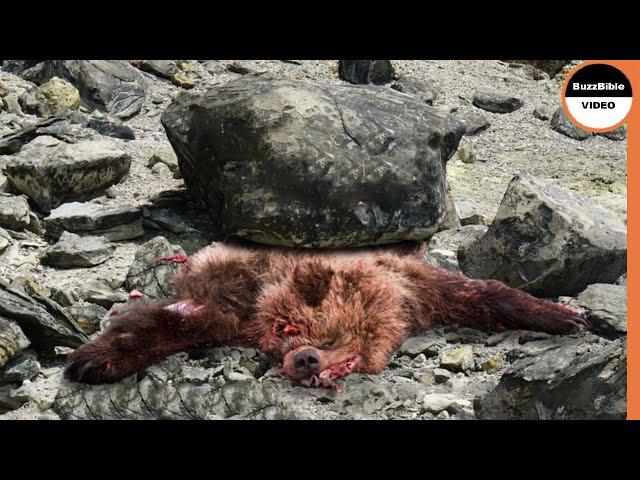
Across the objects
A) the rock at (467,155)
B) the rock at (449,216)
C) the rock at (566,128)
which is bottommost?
the rock at (449,216)

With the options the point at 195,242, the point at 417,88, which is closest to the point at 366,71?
the point at 417,88

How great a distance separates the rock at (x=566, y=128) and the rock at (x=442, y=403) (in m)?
3.85

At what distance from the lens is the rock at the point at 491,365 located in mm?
5230

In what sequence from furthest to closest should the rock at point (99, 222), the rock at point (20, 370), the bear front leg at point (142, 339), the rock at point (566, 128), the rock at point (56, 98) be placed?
the rock at point (566, 128), the rock at point (56, 98), the rock at point (99, 222), the bear front leg at point (142, 339), the rock at point (20, 370)

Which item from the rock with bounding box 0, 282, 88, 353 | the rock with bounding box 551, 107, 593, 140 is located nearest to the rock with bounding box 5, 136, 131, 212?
the rock with bounding box 0, 282, 88, 353

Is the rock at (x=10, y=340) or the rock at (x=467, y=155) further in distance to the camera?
the rock at (x=467, y=155)

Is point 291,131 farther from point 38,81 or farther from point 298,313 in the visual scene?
point 38,81

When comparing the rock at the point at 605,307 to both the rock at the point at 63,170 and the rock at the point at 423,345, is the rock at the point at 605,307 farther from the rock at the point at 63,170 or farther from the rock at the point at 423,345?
the rock at the point at 63,170

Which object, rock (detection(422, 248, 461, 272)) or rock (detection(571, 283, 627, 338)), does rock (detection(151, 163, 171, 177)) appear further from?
rock (detection(571, 283, 627, 338))

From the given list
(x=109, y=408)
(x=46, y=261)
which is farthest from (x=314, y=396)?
(x=46, y=261)

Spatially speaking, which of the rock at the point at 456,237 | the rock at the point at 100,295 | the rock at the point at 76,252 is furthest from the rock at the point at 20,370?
the rock at the point at 456,237

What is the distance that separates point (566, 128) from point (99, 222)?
3.94 m

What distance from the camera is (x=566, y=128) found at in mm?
8109

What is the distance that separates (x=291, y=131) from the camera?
5.82 m
